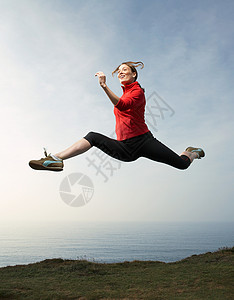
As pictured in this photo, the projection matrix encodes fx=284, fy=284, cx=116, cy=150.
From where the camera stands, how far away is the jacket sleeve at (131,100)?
2.99m

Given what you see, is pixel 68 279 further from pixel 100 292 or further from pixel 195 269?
pixel 195 269

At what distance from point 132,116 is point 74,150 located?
2.65 ft

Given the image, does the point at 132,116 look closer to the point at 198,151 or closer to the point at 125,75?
the point at 125,75

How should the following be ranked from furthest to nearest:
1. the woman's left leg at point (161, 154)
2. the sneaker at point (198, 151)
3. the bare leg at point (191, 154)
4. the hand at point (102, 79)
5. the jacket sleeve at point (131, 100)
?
the sneaker at point (198, 151) < the bare leg at point (191, 154) < the woman's left leg at point (161, 154) < the jacket sleeve at point (131, 100) < the hand at point (102, 79)

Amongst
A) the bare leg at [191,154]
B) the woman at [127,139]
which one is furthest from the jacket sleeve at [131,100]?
the bare leg at [191,154]

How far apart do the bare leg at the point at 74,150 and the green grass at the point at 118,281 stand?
28.2 feet

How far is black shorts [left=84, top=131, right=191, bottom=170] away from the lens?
315 centimetres

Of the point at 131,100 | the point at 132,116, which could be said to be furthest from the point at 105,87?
the point at 132,116

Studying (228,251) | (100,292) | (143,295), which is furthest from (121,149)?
(228,251)

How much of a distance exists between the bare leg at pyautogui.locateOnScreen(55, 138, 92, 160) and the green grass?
8599 millimetres

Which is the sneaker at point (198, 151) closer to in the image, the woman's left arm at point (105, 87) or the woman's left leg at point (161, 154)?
the woman's left leg at point (161, 154)

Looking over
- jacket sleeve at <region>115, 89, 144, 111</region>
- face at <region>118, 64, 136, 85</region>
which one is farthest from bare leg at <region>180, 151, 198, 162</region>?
face at <region>118, 64, 136, 85</region>

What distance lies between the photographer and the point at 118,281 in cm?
1295

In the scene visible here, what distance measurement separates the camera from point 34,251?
317ft
